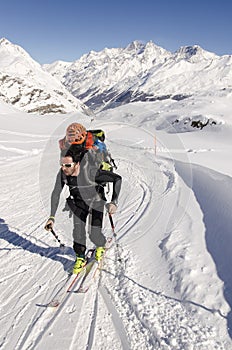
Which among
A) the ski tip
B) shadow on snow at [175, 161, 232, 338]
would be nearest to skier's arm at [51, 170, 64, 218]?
the ski tip

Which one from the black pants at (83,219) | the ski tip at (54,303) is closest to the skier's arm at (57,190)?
the black pants at (83,219)

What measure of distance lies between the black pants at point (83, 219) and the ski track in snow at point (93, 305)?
0.58 meters

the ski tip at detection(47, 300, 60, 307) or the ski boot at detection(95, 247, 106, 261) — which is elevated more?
the ski boot at detection(95, 247, 106, 261)

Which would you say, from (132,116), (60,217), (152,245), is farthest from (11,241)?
(132,116)

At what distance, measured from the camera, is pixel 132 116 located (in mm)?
47031

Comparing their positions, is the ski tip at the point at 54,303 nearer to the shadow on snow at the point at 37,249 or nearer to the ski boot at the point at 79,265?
the ski boot at the point at 79,265

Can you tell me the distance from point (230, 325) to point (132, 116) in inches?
1745

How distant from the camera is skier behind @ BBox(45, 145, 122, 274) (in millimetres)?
4887

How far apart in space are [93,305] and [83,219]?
1.38 m

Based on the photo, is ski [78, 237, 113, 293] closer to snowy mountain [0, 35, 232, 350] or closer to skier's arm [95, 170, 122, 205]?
snowy mountain [0, 35, 232, 350]

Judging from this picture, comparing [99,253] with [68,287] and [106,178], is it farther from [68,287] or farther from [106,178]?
[106,178]

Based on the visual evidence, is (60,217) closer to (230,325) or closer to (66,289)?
(66,289)

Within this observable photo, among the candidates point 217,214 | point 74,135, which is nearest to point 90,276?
point 74,135

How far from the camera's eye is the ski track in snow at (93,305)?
3.84 m
